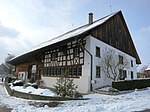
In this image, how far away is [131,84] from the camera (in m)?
16.5

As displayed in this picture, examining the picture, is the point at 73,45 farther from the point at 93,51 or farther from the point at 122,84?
the point at 122,84

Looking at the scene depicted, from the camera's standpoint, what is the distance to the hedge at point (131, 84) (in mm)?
15141

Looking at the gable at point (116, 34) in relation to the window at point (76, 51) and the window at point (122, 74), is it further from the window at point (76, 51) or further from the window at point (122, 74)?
the window at point (122, 74)

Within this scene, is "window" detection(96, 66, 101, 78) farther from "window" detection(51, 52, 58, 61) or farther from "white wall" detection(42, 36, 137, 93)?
"window" detection(51, 52, 58, 61)

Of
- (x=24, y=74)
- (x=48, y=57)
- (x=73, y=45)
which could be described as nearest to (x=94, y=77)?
(x=73, y=45)

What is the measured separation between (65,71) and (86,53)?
12.5 ft

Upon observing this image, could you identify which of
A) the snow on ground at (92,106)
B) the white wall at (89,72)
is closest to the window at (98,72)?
the white wall at (89,72)

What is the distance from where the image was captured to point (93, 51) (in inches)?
664

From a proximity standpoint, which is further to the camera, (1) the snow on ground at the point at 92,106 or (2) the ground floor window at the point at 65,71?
(2) the ground floor window at the point at 65,71

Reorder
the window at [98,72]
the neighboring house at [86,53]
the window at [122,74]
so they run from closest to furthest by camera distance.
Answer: the neighboring house at [86,53], the window at [98,72], the window at [122,74]

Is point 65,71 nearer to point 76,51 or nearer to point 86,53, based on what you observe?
point 76,51

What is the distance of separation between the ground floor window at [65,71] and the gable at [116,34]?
4.21 meters

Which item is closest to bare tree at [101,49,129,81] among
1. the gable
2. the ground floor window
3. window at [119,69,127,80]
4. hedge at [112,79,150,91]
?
window at [119,69,127,80]

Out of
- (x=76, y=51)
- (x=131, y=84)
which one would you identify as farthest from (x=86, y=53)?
(x=131, y=84)
